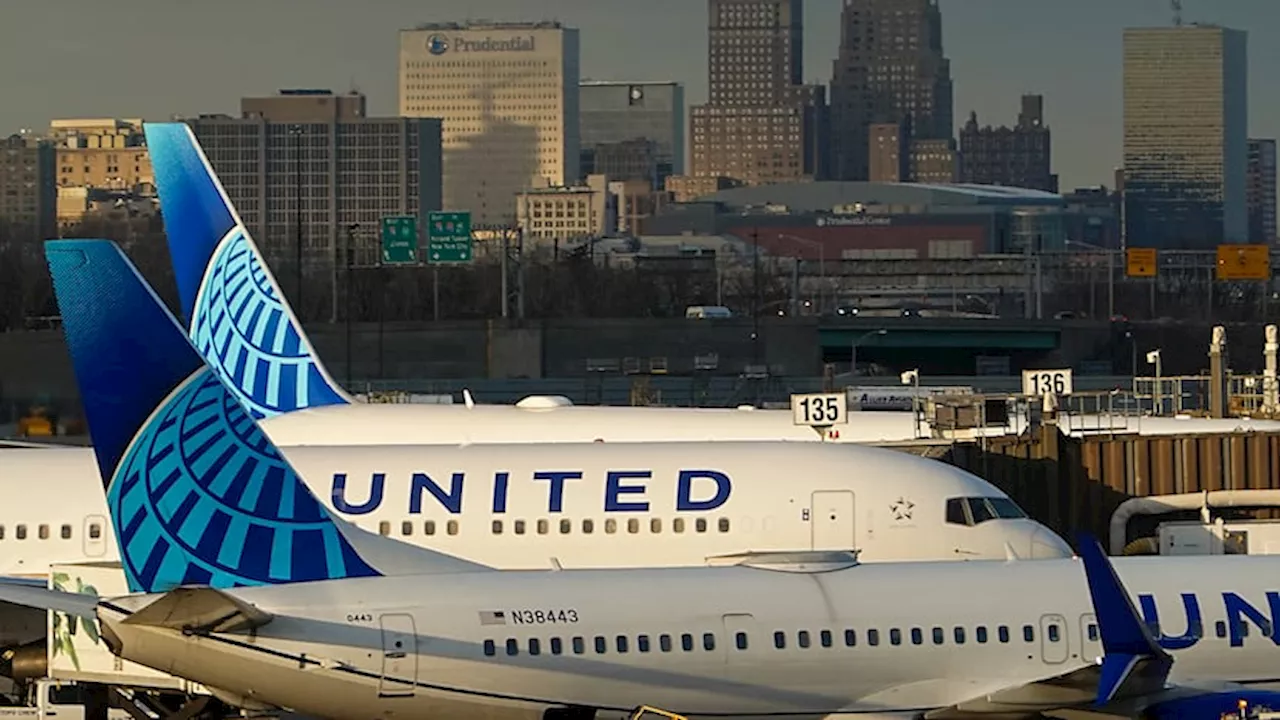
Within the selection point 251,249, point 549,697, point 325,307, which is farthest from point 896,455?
point 325,307

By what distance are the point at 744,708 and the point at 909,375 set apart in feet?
130

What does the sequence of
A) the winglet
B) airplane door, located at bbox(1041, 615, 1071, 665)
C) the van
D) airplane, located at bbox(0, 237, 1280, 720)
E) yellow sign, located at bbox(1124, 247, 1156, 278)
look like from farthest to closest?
the van < yellow sign, located at bbox(1124, 247, 1156, 278) < airplane door, located at bbox(1041, 615, 1071, 665) < airplane, located at bbox(0, 237, 1280, 720) < the winglet

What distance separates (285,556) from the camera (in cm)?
3350

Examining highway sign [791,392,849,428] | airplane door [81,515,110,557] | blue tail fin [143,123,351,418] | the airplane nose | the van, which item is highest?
blue tail fin [143,123,351,418]

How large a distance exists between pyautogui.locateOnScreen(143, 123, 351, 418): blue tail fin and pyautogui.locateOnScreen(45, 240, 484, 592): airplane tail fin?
23.3 meters

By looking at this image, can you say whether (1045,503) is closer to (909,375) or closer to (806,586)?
(909,375)

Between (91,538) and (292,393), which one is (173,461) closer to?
(91,538)

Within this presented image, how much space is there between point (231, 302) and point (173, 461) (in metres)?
26.3

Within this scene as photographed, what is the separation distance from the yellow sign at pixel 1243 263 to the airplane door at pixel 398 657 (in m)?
129

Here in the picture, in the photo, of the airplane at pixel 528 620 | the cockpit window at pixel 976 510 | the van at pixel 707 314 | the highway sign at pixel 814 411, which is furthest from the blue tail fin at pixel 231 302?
the van at pixel 707 314

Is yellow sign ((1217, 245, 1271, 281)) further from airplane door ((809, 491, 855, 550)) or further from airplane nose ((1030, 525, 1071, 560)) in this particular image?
airplane door ((809, 491, 855, 550))

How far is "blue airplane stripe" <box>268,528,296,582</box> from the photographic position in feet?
110

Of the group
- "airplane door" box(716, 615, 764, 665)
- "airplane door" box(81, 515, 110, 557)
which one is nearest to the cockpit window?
"airplane door" box(716, 615, 764, 665)

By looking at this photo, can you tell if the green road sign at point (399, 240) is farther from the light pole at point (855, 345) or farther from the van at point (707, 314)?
the light pole at point (855, 345)
